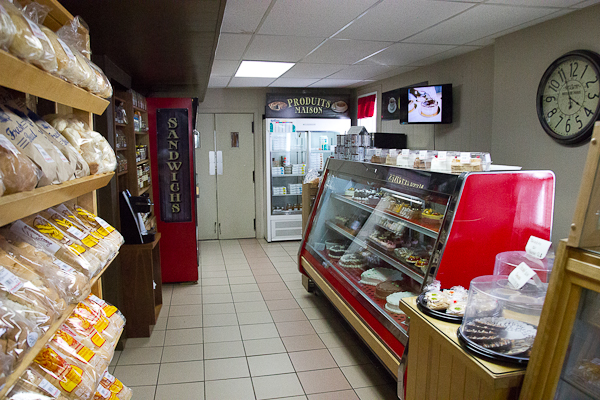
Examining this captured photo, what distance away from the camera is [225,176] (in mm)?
7742

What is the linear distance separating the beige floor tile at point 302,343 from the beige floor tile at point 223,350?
389mm

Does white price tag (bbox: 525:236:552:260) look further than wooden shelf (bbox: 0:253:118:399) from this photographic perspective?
Yes

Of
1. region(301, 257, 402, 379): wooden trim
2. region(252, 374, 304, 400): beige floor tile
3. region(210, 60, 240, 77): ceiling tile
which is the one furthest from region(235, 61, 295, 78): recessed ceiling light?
region(252, 374, 304, 400): beige floor tile

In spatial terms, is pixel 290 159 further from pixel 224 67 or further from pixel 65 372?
pixel 65 372

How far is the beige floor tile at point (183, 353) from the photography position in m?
3.41

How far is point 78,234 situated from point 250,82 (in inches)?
217

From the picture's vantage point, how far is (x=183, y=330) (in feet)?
13.0

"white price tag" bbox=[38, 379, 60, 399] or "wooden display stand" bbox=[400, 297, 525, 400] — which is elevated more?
"white price tag" bbox=[38, 379, 60, 399]

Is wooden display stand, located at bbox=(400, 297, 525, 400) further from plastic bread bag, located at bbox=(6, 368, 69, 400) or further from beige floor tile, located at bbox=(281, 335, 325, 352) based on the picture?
beige floor tile, located at bbox=(281, 335, 325, 352)

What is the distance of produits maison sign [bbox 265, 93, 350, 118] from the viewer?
24.6 ft

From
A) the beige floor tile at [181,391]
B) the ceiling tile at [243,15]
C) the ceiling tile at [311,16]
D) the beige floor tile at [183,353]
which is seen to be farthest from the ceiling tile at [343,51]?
the beige floor tile at [181,391]

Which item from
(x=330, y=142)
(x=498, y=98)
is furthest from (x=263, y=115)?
(x=498, y=98)

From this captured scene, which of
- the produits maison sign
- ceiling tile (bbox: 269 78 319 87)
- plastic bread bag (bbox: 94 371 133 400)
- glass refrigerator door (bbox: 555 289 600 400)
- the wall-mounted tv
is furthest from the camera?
the produits maison sign

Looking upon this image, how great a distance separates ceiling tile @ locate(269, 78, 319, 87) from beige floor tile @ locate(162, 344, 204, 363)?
14.0ft
